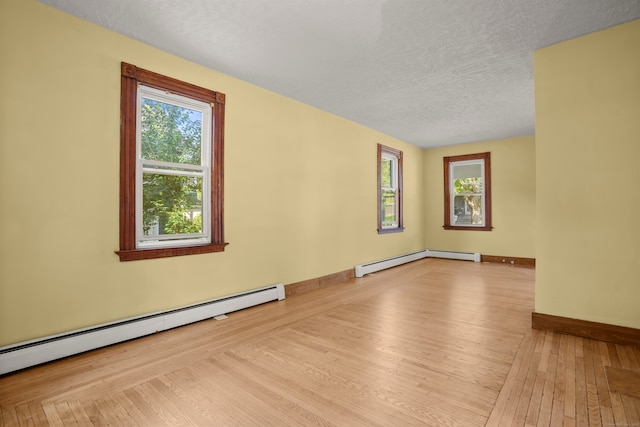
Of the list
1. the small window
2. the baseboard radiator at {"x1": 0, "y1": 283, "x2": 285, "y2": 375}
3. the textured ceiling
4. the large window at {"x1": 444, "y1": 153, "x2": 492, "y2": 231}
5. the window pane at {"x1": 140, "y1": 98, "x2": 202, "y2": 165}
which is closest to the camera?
the baseboard radiator at {"x1": 0, "y1": 283, "x2": 285, "y2": 375}

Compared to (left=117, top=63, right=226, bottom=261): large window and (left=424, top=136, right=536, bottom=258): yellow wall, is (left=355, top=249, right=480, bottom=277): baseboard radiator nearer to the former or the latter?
(left=424, top=136, right=536, bottom=258): yellow wall

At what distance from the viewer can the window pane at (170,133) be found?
3117mm

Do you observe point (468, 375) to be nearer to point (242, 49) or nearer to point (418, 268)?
point (242, 49)

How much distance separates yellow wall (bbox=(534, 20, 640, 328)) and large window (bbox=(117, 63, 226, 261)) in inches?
136

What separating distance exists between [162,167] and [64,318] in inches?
61.5

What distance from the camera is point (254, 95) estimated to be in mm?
3990

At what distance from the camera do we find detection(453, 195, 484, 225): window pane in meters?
7.41

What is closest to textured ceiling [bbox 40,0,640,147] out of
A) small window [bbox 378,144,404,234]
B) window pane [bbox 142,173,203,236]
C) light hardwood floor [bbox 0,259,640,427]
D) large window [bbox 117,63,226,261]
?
large window [bbox 117,63,226,261]

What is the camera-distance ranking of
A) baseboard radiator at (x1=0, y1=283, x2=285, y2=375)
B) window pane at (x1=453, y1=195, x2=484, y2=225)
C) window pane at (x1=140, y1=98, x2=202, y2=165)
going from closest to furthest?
baseboard radiator at (x1=0, y1=283, x2=285, y2=375)
window pane at (x1=140, y1=98, x2=202, y2=165)
window pane at (x1=453, y1=195, x2=484, y2=225)

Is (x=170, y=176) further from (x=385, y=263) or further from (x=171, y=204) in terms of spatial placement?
(x=385, y=263)

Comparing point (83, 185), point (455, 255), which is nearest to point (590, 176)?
point (83, 185)

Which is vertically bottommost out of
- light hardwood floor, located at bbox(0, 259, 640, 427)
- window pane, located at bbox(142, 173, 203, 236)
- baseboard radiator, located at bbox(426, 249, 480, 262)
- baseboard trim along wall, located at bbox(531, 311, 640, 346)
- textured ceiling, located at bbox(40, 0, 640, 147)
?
light hardwood floor, located at bbox(0, 259, 640, 427)

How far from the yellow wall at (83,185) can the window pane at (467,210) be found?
17.5ft

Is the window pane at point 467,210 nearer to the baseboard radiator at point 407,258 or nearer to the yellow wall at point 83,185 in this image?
the baseboard radiator at point 407,258
